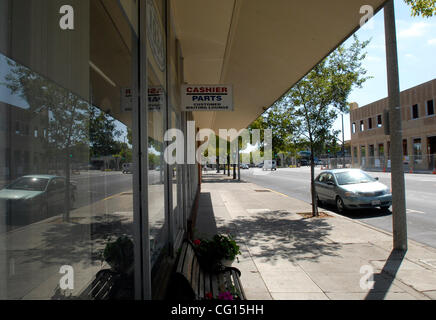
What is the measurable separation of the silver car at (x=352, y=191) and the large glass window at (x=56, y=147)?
10018 millimetres

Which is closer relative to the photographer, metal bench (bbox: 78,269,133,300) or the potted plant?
metal bench (bbox: 78,269,133,300)

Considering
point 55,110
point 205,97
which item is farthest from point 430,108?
point 55,110

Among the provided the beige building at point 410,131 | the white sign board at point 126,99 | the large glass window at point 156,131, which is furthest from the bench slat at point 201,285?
the beige building at point 410,131

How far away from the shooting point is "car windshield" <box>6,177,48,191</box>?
985 millimetres

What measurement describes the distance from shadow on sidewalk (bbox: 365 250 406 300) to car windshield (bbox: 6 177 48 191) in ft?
13.6

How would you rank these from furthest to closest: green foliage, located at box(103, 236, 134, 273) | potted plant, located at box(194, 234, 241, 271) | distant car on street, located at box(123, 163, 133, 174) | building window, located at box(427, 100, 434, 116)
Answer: building window, located at box(427, 100, 434, 116) < potted plant, located at box(194, 234, 241, 271) < distant car on street, located at box(123, 163, 133, 174) < green foliage, located at box(103, 236, 134, 273)

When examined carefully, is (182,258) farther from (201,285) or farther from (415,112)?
(415,112)

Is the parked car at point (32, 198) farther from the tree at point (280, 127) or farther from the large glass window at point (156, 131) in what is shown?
the tree at point (280, 127)

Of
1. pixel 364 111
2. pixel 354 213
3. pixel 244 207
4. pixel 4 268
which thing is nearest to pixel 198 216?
pixel 244 207

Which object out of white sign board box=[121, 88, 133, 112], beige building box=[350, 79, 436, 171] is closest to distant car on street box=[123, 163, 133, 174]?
white sign board box=[121, 88, 133, 112]

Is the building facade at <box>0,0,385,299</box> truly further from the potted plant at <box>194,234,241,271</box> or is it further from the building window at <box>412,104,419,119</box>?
the building window at <box>412,104,419,119</box>

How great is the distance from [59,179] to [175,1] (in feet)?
13.4

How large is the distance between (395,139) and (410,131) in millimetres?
39687
